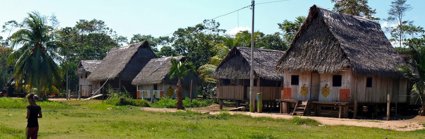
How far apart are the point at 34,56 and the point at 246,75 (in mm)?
16537

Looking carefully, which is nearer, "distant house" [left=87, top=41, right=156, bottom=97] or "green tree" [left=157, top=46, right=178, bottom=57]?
"distant house" [left=87, top=41, right=156, bottom=97]

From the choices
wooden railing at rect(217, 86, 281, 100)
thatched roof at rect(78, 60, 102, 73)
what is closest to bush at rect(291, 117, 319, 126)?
wooden railing at rect(217, 86, 281, 100)

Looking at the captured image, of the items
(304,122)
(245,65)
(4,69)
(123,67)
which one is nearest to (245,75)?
(245,65)

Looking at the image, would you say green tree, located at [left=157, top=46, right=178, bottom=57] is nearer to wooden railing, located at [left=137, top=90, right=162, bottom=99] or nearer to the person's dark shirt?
wooden railing, located at [left=137, top=90, right=162, bottom=99]

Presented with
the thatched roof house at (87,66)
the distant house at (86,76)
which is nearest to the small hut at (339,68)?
the distant house at (86,76)

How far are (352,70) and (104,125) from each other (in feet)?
42.1

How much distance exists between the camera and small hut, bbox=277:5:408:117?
2625cm

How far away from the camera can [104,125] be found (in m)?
18.0

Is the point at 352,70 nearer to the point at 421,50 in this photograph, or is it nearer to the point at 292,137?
the point at 421,50

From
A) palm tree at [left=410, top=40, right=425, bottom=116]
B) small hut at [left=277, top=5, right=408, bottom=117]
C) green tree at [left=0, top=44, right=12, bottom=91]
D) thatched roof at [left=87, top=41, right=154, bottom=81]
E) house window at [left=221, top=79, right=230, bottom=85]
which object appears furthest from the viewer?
green tree at [left=0, top=44, right=12, bottom=91]

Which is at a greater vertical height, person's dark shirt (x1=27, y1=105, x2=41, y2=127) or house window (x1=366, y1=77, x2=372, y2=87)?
house window (x1=366, y1=77, x2=372, y2=87)

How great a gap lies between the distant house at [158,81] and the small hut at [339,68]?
1552cm

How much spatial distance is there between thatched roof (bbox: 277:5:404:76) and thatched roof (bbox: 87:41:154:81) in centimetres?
2235

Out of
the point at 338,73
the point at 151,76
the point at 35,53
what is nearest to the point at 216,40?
the point at 151,76
